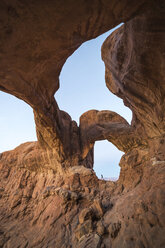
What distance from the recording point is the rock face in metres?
2.88

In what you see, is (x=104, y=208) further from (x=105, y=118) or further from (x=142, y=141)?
(x=105, y=118)

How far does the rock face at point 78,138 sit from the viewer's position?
113 inches

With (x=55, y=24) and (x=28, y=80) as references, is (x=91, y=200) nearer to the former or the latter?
(x=28, y=80)

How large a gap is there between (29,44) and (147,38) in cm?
387

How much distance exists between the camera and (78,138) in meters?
10.5

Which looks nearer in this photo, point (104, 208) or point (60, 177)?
point (104, 208)

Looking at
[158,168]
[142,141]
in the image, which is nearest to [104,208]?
[158,168]

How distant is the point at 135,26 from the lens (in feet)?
15.0

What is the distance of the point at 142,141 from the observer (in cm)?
896

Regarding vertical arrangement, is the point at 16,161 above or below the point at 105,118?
below

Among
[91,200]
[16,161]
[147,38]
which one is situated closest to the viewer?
[147,38]

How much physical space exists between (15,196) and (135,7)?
1096cm

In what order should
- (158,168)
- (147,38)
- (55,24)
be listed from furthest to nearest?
1. (147,38)
2. (158,168)
3. (55,24)

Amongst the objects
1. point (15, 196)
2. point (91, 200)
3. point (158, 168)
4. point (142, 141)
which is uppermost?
point (142, 141)
